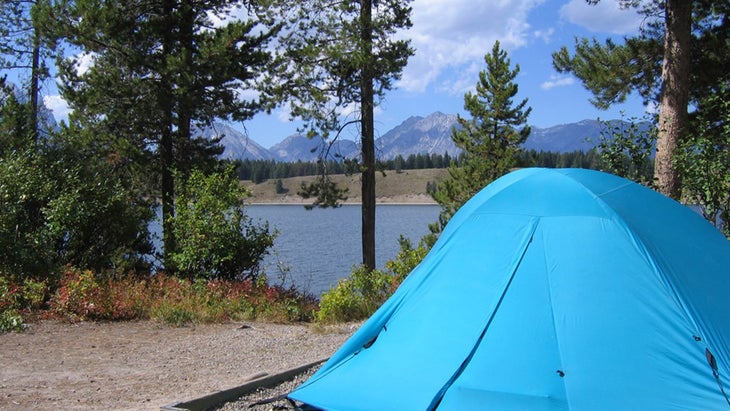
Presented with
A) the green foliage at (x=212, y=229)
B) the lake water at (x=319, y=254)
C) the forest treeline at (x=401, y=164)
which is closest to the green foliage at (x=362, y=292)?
the green foliage at (x=212, y=229)

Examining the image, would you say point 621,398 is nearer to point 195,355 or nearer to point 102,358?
point 195,355

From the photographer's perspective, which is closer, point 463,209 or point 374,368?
point 374,368

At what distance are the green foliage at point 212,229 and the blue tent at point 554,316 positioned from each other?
722cm

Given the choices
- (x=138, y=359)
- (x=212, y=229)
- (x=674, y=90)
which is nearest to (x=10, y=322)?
(x=138, y=359)

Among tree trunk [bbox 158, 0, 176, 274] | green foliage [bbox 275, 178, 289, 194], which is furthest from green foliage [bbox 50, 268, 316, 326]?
green foliage [bbox 275, 178, 289, 194]

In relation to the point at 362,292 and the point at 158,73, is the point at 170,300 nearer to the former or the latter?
the point at 362,292

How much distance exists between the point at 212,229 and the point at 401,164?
82.0m

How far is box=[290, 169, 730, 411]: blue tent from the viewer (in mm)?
4184

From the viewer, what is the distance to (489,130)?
29.0 meters

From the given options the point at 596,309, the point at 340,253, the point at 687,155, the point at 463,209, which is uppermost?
the point at 687,155

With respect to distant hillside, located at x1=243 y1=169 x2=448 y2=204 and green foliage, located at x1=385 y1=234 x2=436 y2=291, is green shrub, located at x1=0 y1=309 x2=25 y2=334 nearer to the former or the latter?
green foliage, located at x1=385 y1=234 x2=436 y2=291

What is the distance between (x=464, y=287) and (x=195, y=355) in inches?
158

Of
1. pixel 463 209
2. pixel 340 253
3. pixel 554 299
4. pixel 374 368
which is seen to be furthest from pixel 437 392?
pixel 340 253

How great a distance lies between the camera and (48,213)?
35.0 feet
